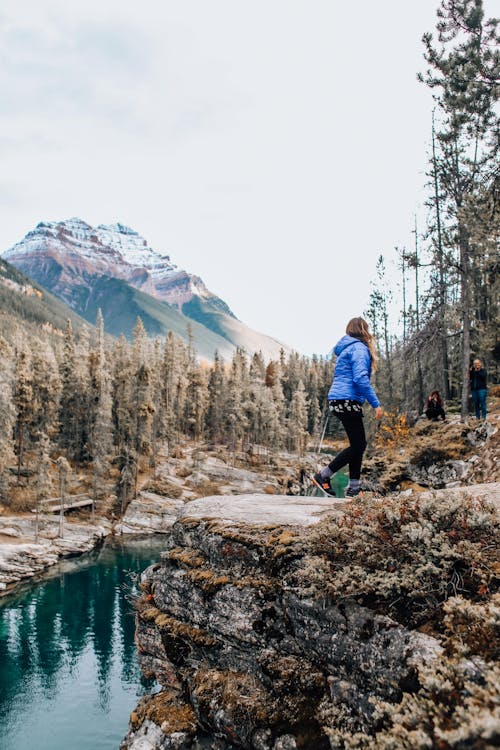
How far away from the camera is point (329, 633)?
561 centimetres

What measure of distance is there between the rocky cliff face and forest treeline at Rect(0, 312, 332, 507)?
50.1 metres

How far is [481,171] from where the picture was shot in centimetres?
1552

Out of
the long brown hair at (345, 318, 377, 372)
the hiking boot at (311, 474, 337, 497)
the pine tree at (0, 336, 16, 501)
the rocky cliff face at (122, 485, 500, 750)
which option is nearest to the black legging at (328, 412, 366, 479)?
the hiking boot at (311, 474, 337, 497)

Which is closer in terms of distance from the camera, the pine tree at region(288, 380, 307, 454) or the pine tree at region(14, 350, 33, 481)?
the pine tree at region(14, 350, 33, 481)

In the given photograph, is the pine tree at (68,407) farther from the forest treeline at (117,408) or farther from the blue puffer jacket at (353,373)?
the blue puffer jacket at (353,373)

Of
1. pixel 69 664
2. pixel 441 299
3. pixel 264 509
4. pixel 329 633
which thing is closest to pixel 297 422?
pixel 69 664

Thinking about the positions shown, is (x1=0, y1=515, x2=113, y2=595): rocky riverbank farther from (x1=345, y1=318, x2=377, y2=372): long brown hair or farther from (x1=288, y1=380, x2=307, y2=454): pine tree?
(x1=288, y1=380, x2=307, y2=454): pine tree

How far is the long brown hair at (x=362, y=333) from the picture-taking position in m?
8.09

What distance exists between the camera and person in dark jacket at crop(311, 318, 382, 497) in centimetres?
777

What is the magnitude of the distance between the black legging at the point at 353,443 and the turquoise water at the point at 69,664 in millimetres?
10388

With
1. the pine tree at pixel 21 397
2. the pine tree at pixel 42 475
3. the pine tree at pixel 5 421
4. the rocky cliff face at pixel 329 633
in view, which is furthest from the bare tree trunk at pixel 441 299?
the pine tree at pixel 21 397

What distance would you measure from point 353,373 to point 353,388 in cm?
26

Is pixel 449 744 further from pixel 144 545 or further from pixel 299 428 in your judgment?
pixel 299 428

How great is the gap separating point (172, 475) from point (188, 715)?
6722cm
